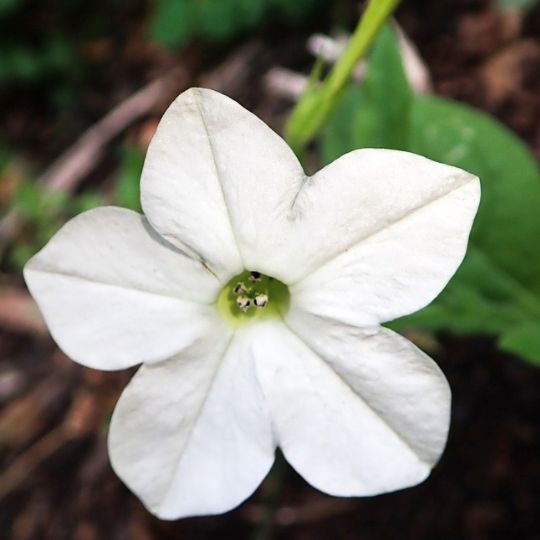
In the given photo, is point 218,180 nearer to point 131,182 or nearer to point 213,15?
point 131,182

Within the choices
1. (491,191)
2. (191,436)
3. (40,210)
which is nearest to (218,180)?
(191,436)

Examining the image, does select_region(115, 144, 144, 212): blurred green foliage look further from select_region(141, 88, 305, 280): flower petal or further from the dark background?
select_region(141, 88, 305, 280): flower petal

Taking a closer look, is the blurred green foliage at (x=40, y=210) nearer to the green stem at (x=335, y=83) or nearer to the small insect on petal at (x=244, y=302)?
the green stem at (x=335, y=83)

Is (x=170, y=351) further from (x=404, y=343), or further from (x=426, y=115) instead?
(x=426, y=115)

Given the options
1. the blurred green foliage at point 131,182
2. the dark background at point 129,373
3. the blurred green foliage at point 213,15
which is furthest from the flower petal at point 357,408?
the blurred green foliage at point 213,15

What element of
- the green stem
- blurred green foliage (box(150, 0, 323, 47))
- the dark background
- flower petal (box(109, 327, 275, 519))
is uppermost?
the green stem

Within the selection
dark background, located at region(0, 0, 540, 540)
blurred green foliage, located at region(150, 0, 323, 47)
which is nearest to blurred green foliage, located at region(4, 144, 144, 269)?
dark background, located at region(0, 0, 540, 540)
